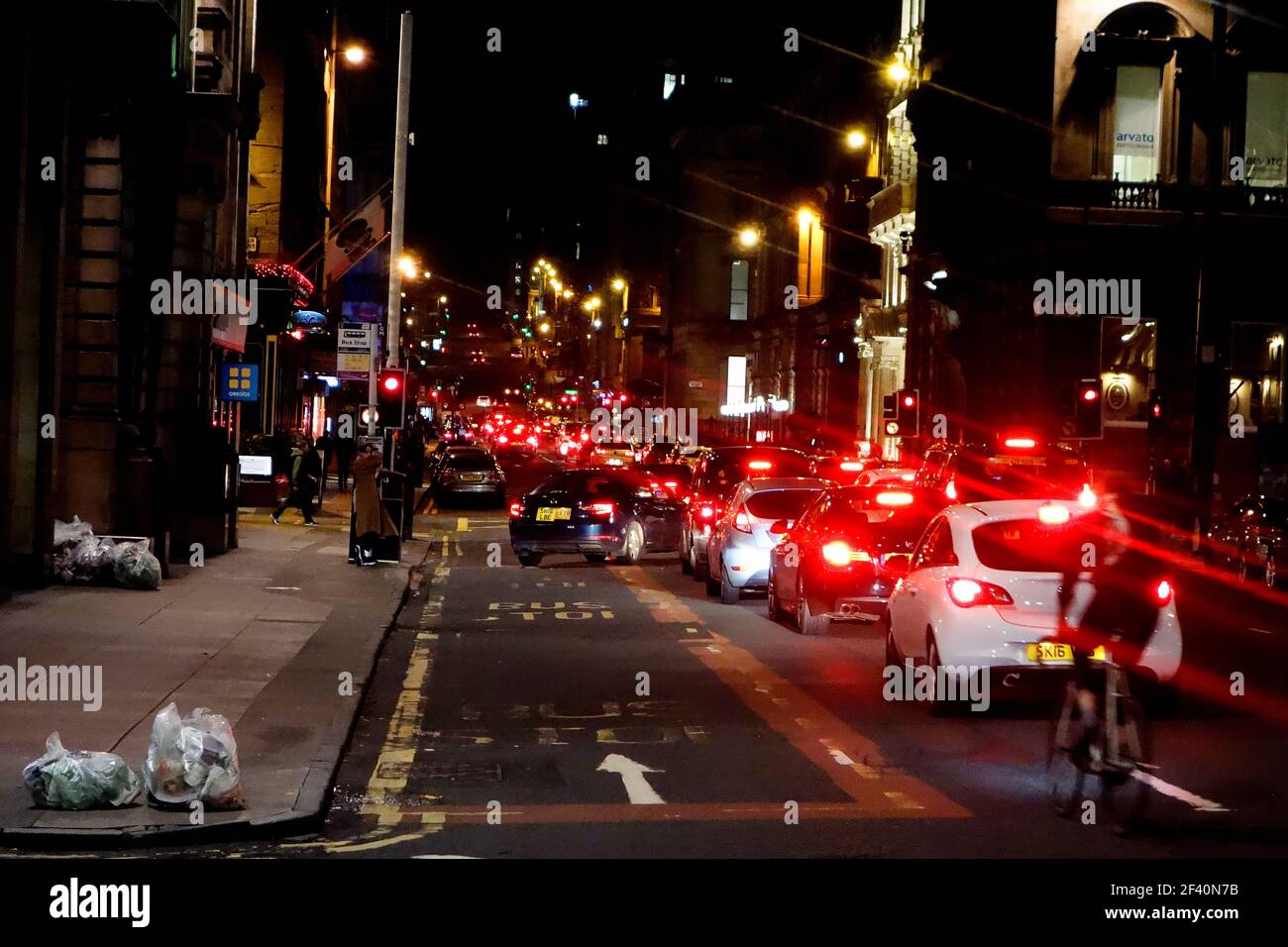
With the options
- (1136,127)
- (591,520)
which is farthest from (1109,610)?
(1136,127)

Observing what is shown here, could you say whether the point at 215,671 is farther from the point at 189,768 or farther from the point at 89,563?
the point at 89,563

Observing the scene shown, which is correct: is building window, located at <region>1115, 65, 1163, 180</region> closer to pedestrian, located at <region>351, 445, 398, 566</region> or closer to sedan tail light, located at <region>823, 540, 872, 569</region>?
pedestrian, located at <region>351, 445, 398, 566</region>

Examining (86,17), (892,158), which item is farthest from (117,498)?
(892,158)

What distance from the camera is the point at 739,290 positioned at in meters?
105

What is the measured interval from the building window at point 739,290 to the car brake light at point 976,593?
304ft

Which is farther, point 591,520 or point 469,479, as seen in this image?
point 469,479

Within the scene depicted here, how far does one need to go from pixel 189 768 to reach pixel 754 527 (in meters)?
13.6

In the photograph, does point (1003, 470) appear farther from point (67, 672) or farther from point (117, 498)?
point (67, 672)

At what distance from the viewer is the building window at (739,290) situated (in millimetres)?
105062

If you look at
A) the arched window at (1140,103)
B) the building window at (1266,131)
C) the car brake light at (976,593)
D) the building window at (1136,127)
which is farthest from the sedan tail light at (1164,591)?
the building window at (1266,131)

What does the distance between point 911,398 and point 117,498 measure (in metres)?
25.5

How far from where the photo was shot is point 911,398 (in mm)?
45188

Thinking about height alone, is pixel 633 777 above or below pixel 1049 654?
below

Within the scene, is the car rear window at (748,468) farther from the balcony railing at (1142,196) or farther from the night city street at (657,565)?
the balcony railing at (1142,196)
